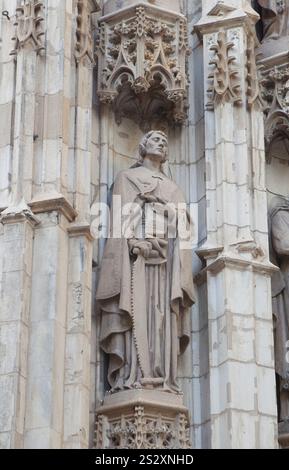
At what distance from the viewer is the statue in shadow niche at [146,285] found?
12.7m

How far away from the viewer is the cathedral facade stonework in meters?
12.2

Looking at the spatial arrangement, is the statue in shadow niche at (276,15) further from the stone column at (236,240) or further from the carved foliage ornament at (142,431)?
the carved foliage ornament at (142,431)

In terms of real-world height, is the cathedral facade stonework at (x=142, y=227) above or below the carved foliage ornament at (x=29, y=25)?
below

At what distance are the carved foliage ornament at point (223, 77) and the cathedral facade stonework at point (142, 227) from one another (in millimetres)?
13

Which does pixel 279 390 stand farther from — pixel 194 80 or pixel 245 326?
pixel 194 80

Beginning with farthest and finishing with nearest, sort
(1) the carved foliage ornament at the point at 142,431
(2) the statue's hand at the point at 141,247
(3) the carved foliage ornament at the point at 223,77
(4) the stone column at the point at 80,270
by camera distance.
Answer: (3) the carved foliage ornament at the point at 223,77 < (2) the statue's hand at the point at 141,247 < (1) the carved foliage ornament at the point at 142,431 < (4) the stone column at the point at 80,270

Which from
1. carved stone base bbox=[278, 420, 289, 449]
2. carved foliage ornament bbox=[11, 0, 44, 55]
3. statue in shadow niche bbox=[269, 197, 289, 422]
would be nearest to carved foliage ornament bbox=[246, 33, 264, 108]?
statue in shadow niche bbox=[269, 197, 289, 422]

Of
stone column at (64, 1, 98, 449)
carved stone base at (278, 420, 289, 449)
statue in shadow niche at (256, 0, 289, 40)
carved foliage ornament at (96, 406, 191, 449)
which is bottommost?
carved foliage ornament at (96, 406, 191, 449)

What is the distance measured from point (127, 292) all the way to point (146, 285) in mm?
239

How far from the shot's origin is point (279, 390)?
13.6 metres

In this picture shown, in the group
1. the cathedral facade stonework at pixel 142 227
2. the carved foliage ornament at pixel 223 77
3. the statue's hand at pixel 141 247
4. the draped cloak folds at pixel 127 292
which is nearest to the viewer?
the cathedral facade stonework at pixel 142 227

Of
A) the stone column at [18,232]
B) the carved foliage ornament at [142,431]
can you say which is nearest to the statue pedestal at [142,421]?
the carved foliage ornament at [142,431]

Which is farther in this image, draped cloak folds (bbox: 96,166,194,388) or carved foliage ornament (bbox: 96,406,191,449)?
draped cloak folds (bbox: 96,166,194,388)

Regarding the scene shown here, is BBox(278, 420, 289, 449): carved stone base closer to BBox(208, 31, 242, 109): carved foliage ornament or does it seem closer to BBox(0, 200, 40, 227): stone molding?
BBox(0, 200, 40, 227): stone molding
